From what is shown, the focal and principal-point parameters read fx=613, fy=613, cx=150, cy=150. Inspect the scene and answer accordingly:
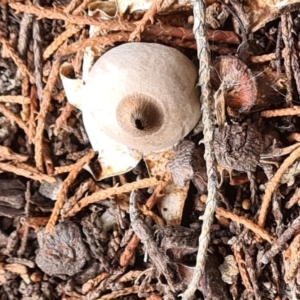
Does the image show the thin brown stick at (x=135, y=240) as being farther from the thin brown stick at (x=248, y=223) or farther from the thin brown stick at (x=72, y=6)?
the thin brown stick at (x=72, y=6)

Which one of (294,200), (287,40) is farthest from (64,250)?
(287,40)

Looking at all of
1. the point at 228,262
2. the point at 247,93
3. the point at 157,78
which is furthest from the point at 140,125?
the point at 228,262

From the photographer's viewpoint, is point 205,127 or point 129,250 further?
point 129,250

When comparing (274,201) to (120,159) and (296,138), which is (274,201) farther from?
(120,159)

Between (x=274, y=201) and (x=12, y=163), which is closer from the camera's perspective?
(x=274, y=201)

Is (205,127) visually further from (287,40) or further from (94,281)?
(94,281)

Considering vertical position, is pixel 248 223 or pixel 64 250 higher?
pixel 248 223

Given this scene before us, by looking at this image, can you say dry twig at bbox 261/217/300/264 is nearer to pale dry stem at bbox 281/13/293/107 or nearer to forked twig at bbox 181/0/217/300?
forked twig at bbox 181/0/217/300
